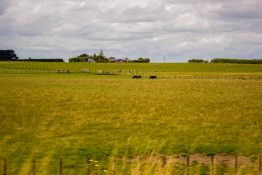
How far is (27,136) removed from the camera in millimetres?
21453

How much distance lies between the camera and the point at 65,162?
1616 centimetres

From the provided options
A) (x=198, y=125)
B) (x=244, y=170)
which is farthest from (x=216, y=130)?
(x=244, y=170)

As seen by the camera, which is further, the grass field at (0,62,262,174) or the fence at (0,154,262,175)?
the grass field at (0,62,262,174)

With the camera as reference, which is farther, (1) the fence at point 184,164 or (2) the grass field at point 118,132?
(2) the grass field at point 118,132

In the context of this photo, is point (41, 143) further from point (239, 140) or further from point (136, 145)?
point (239, 140)

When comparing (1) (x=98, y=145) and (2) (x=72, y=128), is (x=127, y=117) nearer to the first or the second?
(2) (x=72, y=128)

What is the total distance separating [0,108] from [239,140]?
19.2m

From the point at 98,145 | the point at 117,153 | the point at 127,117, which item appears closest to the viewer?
the point at 117,153

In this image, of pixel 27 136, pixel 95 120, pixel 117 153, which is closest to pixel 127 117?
pixel 95 120

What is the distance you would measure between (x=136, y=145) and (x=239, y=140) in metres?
5.47

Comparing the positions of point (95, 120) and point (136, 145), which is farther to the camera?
point (95, 120)

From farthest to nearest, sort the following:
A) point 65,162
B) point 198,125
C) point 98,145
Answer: point 198,125
point 98,145
point 65,162

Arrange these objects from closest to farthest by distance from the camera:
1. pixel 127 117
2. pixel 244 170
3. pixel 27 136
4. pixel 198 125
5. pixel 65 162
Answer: pixel 244 170 < pixel 65 162 < pixel 27 136 < pixel 198 125 < pixel 127 117

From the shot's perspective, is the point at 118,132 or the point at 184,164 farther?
the point at 118,132
